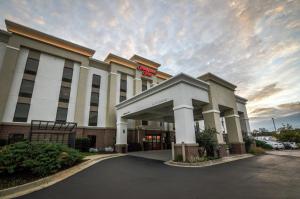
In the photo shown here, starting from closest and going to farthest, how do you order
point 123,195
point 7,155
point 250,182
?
point 123,195, point 250,182, point 7,155

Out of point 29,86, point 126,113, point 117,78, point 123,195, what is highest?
point 117,78

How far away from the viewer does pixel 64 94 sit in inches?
933

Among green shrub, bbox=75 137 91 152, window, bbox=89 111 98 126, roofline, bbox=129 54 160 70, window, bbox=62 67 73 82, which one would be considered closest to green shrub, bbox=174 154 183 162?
green shrub, bbox=75 137 91 152

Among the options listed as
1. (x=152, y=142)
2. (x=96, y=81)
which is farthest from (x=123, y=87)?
(x=152, y=142)

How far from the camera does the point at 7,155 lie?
7684 millimetres

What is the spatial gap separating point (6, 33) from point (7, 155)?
69.7 feet

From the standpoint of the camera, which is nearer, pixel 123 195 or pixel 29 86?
pixel 123 195

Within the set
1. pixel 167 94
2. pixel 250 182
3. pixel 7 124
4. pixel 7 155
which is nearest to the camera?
pixel 250 182

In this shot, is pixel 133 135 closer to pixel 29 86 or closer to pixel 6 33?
pixel 29 86

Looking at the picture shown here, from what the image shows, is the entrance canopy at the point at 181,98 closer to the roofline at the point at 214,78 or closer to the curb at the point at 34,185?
the roofline at the point at 214,78

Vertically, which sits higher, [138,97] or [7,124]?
[138,97]

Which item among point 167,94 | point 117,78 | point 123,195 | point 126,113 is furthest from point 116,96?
point 123,195

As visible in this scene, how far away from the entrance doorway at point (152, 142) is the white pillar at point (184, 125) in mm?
15595

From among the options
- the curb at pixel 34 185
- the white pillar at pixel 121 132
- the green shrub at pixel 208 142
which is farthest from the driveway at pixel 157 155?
the curb at pixel 34 185
